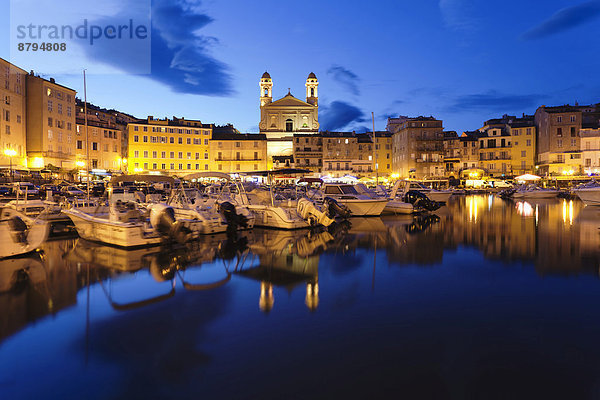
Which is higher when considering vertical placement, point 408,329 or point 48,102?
point 48,102

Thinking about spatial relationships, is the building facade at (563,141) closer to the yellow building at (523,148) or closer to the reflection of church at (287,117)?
the yellow building at (523,148)

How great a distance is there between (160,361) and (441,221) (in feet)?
65.8

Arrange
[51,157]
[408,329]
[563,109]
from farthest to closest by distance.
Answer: [563,109] → [51,157] → [408,329]

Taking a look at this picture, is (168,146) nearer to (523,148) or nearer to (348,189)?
(348,189)

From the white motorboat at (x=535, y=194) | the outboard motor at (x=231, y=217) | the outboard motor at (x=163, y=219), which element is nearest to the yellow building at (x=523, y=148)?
the white motorboat at (x=535, y=194)

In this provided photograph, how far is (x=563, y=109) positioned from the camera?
6569 cm

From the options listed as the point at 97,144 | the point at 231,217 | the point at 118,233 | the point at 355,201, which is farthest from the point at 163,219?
the point at 97,144

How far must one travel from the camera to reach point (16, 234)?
1109cm

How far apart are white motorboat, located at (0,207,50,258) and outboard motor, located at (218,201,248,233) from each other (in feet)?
22.2

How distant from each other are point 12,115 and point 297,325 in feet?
179

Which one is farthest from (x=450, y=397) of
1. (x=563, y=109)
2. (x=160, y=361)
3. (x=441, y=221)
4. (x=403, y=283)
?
(x=563, y=109)

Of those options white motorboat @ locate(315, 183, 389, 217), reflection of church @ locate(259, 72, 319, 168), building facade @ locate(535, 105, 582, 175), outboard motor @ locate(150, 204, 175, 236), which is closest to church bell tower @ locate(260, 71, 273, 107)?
reflection of church @ locate(259, 72, 319, 168)

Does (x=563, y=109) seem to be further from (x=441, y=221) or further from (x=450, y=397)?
(x=450, y=397)

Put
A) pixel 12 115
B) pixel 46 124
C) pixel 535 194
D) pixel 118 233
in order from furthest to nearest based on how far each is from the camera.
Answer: pixel 46 124, pixel 535 194, pixel 12 115, pixel 118 233
